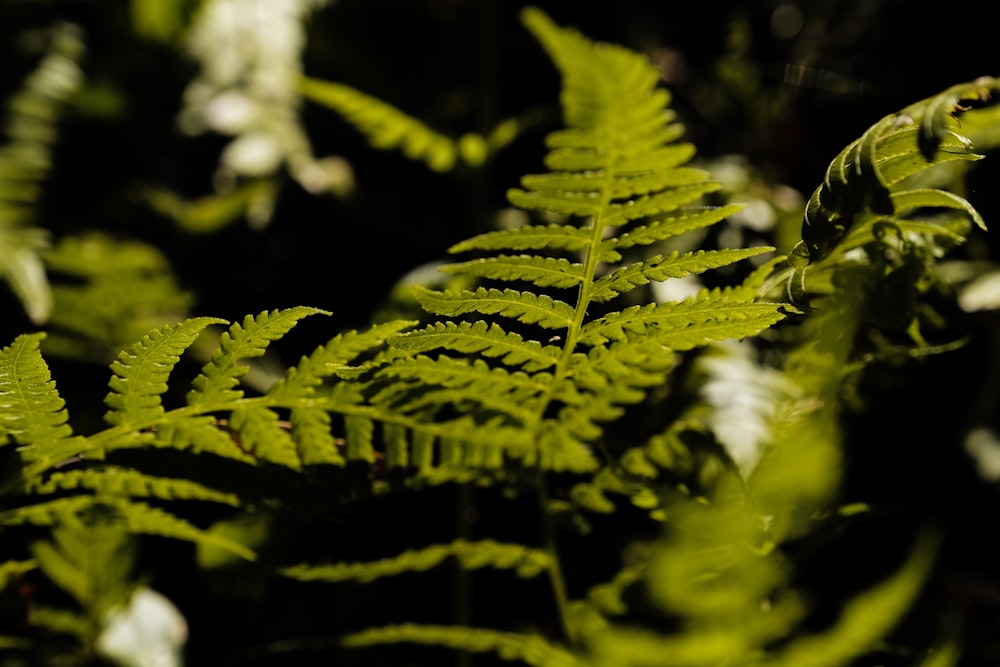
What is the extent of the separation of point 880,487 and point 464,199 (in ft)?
2.94

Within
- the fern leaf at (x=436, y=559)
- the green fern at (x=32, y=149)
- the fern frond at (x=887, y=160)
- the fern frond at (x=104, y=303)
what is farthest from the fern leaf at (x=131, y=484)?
the green fern at (x=32, y=149)

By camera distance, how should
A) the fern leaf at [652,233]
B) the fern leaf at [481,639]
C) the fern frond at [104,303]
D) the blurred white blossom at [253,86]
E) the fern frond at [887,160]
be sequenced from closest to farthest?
the fern frond at [887,160], the fern leaf at [652,233], the fern leaf at [481,639], the fern frond at [104,303], the blurred white blossom at [253,86]

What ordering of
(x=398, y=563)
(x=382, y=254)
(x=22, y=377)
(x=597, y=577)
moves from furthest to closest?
1. (x=382, y=254)
2. (x=597, y=577)
3. (x=398, y=563)
4. (x=22, y=377)

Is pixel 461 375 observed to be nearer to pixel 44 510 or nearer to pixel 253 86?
pixel 44 510

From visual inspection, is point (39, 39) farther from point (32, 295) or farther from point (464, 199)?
point (464, 199)

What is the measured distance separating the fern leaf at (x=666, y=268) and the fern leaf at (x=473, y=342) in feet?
0.18

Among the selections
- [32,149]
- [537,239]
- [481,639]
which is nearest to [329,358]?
[537,239]

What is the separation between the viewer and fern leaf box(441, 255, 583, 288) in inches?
21.4

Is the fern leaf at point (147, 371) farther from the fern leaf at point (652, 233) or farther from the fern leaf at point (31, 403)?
the fern leaf at point (652, 233)

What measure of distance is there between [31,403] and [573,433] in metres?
0.40

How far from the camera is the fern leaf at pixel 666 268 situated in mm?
490

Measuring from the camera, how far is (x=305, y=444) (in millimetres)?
582

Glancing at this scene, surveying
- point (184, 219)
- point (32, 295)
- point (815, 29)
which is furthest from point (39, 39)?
point (815, 29)

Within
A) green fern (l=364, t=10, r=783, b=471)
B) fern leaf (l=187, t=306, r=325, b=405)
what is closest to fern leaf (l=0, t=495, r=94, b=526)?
fern leaf (l=187, t=306, r=325, b=405)
